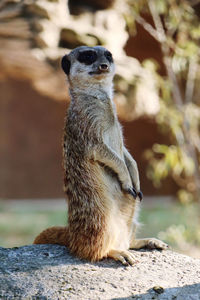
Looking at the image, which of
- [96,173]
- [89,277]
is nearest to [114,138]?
[96,173]

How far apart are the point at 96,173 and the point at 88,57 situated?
70 cm

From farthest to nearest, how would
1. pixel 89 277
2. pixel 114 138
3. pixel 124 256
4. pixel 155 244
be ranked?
pixel 155 244
pixel 114 138
pixel 124 256
pixel 89 277

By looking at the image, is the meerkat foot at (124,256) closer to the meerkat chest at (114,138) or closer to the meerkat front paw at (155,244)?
the meerkat front paw at (155,244)

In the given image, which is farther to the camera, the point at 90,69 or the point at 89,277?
the point at 90,69

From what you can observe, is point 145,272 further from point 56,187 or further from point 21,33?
point 56,187

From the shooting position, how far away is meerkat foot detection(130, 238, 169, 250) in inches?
114

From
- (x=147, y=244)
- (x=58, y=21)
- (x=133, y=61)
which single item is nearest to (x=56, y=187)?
(x=133, y=61)

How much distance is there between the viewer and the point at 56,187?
31.1 ft

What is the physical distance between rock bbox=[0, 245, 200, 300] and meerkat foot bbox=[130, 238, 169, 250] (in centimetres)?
12

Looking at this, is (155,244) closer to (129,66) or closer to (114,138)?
(114,138)

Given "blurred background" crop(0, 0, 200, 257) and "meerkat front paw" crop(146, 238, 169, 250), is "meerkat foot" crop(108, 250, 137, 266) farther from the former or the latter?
"blurred background" crop(0, 0, 200, 257)

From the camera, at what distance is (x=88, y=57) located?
2834 millimetres

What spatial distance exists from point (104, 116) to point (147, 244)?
0.84m


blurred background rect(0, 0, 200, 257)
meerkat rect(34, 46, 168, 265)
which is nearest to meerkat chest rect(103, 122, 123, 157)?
meerkat rect(34, 46, 168, 265)
